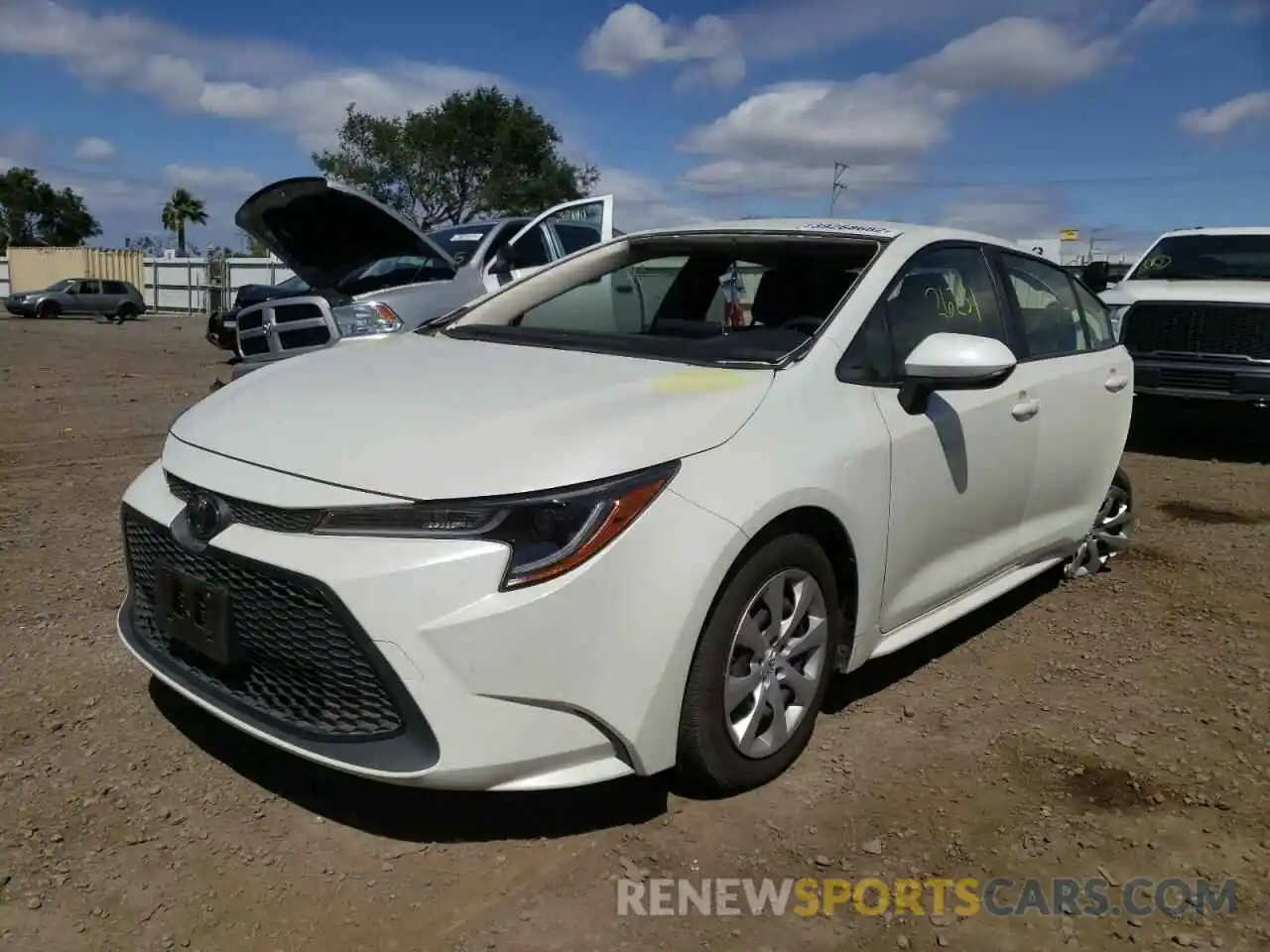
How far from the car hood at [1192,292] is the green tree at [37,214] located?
7135cm

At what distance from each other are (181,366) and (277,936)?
46.7ft

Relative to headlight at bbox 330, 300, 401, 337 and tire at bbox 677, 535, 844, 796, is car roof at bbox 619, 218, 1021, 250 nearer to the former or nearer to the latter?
tire at bbox 677, 535, 844, 796

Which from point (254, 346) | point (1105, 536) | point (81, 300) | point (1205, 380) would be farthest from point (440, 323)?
point (81, 300)

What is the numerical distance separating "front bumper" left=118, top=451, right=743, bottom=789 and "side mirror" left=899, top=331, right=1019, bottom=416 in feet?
3.24

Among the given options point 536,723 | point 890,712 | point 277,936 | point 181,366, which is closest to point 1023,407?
point 890,712

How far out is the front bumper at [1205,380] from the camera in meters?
8.02

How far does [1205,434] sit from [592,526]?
9237mm

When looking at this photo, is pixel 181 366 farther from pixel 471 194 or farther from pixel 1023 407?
pixel 471 194

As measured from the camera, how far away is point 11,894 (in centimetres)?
243

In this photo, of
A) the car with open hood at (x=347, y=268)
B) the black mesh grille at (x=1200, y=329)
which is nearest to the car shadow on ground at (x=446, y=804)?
the car with open hood at (x=347, y=268)

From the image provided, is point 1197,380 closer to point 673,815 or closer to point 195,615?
point 673,815

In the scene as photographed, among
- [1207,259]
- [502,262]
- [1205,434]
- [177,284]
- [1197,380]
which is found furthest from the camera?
[177,284]

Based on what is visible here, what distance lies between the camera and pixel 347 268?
857 cm

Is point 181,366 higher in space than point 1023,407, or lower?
lower
